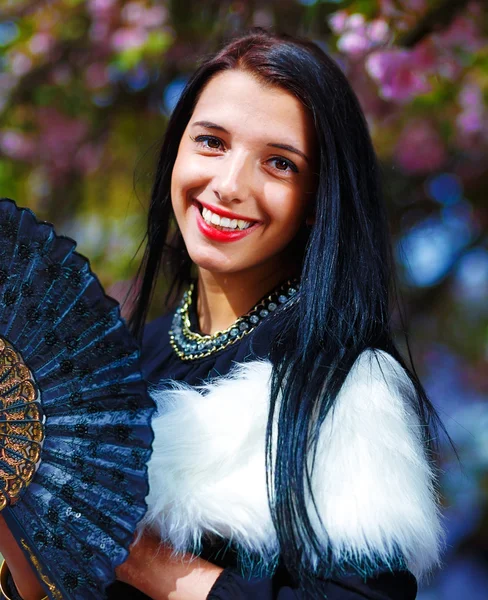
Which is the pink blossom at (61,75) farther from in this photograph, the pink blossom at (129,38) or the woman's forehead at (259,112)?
the woman's forehead at (259,112)

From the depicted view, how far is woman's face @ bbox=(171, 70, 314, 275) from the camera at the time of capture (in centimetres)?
166

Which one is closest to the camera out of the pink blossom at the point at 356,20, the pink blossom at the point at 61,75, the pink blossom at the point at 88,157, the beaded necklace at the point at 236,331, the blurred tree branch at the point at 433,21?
→ the beaded necklace at the point at 236,331

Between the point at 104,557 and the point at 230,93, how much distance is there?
91 centimetres

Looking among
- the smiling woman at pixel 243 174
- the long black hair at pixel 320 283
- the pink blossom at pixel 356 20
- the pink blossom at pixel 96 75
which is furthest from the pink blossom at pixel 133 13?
the smiling woman at pixel 243 174

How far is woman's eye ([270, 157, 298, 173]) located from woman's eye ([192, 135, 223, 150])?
0.12m

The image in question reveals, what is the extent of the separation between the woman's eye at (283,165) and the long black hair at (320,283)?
6 centimetres

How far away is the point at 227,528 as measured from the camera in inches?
56.9

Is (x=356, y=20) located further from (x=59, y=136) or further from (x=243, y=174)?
(x=59, y=136)

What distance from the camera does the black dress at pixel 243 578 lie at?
1.40 metres

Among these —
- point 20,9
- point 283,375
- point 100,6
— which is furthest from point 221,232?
point 20,9

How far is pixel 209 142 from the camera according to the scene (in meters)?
1.73

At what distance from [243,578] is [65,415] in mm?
402

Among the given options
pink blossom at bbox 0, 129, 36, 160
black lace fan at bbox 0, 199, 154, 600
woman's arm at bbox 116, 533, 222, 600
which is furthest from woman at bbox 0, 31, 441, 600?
pink blossom at bbox 0, 129, 36, 160

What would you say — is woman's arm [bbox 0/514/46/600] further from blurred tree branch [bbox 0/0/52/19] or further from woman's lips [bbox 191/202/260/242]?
blurred tree branch [bbox 0/0/52/19]
